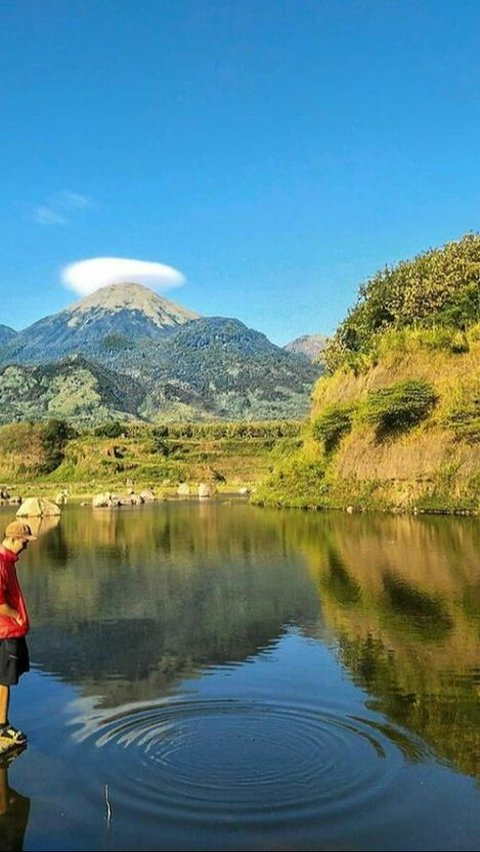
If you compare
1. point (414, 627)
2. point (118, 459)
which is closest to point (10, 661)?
point (414, 627)

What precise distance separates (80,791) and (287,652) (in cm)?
622

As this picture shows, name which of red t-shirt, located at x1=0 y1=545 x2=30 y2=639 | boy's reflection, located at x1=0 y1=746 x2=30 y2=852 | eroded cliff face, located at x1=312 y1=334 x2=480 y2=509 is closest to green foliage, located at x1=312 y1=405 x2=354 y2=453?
eroded cliff face, located at x1=312 y1=334 x2=480 y2=509

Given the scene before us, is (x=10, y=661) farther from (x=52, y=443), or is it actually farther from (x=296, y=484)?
(x=52, y=443)

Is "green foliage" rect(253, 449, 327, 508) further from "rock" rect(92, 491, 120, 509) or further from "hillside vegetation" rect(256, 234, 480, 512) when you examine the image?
"rock" rect(92, 491, 120, 509)

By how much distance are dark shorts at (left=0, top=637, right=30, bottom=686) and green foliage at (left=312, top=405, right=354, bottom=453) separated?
4405cm

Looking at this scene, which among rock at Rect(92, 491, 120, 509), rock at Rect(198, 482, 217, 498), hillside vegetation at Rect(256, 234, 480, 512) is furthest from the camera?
rock at Rect(198, 482, 217, 498)

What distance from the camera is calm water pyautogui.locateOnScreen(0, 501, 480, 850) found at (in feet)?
21.4

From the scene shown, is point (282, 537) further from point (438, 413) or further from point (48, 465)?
→ point (48, 465)

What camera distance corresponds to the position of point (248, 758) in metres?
7.99

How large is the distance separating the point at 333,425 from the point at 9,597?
4468cm

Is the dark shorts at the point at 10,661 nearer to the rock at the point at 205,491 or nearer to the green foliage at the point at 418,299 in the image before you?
the green foliage at the point at 418,299

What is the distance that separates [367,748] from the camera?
26.9ft

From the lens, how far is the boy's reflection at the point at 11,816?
6.27 metres

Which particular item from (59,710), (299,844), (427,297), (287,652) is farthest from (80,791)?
(427,297)
